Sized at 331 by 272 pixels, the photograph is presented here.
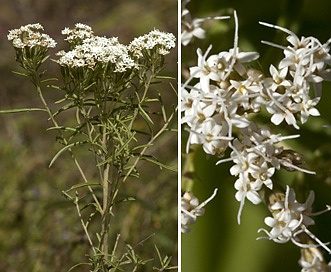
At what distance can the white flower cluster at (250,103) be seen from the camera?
55 centimetres

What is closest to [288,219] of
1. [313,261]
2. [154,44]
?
[313,261]

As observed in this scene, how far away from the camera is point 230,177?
2.08 ft

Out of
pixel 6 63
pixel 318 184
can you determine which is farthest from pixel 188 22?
pixel 6 63

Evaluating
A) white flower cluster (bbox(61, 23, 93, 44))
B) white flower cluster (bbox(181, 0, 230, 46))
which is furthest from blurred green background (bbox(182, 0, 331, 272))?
white flower cluster (bbox(61, 23, 93, 44))

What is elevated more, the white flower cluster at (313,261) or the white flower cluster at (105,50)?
the white flower cluster at (105,50)

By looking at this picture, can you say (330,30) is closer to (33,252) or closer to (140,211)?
(140,211)

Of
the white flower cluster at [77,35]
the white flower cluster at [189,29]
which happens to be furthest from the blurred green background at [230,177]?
the white flower cluster at [77,35]

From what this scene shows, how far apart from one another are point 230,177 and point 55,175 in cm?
33

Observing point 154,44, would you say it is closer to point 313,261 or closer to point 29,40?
point 29,40

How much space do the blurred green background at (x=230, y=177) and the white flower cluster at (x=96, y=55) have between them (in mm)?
134

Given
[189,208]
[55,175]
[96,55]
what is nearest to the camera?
[96,55]

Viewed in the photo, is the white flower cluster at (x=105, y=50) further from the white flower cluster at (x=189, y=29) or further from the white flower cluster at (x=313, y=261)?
the white flower cluster at (x=313, y=261)

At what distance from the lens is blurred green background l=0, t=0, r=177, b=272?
2.49 ft

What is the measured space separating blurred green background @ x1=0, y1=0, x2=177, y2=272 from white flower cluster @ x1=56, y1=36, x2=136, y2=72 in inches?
4.9
